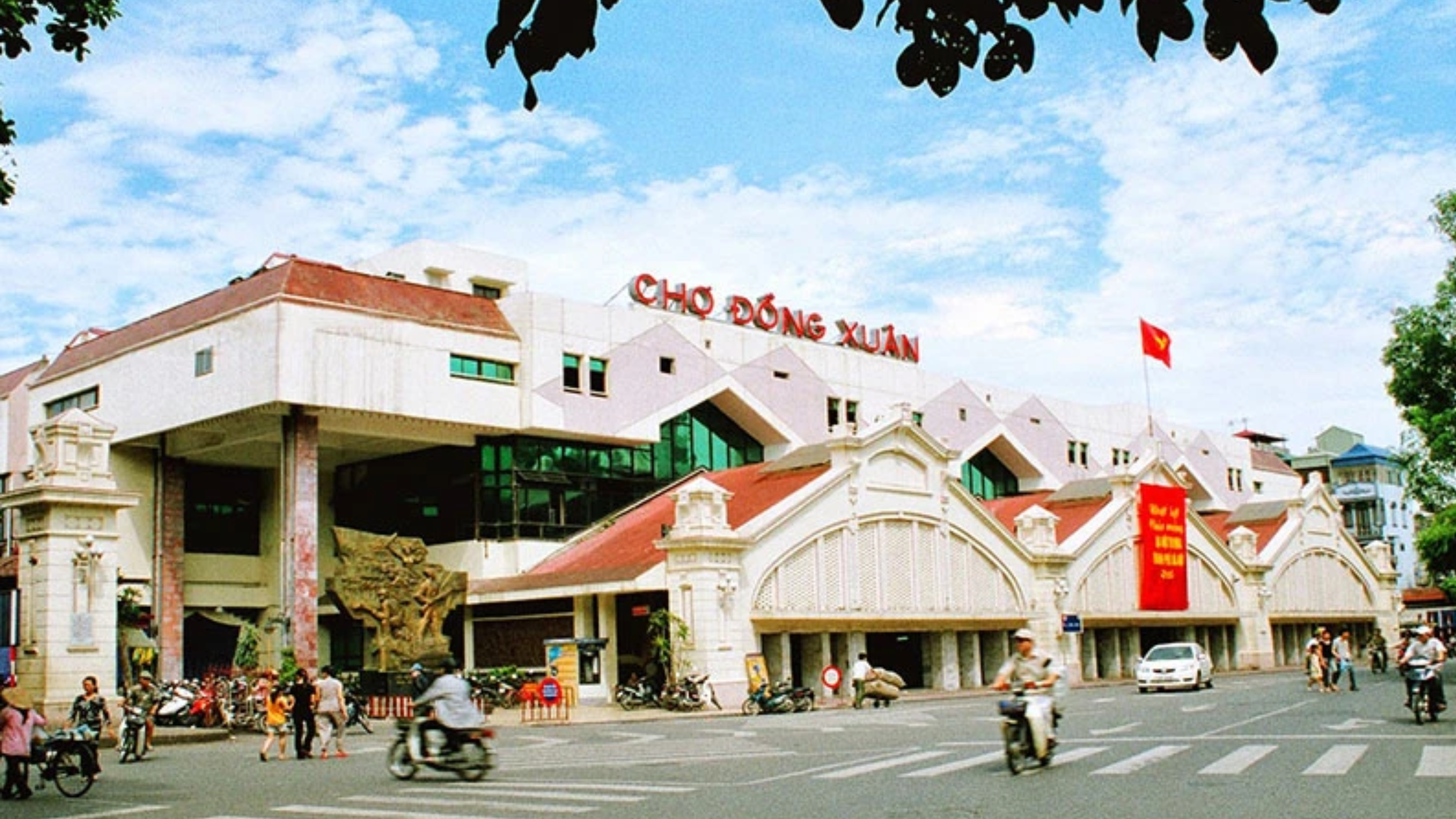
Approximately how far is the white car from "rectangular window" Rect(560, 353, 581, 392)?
19.5 m

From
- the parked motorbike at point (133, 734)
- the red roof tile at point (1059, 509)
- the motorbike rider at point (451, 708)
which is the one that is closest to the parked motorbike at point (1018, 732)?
the motorbike rider at point (451, 708)

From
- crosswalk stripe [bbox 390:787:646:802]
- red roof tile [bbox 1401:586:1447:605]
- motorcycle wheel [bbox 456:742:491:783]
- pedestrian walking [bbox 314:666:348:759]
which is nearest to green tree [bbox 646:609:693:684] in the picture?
pedestrian walking [bbox 314:666:348:759]

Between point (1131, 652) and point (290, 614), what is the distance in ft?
111

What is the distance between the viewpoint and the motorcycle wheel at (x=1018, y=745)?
55.3ft

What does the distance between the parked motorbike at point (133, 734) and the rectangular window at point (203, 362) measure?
66.4 feet

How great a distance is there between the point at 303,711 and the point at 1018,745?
12.9 m

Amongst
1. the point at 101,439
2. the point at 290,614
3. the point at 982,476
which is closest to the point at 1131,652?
the point at 982,476

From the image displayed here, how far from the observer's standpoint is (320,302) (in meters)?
42.9

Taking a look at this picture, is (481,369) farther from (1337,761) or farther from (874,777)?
(1337,761)

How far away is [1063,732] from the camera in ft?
Result: 80.3

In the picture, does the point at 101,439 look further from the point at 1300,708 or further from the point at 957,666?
the point at 957,666

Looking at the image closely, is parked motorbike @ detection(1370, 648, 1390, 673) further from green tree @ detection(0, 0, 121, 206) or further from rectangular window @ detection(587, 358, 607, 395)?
green tree @ detection(0, 0, 121, 206)

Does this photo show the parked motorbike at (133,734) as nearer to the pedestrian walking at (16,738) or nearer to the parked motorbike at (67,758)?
the parked motorbike at (67,758)

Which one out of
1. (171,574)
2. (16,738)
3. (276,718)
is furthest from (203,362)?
(16,738)
